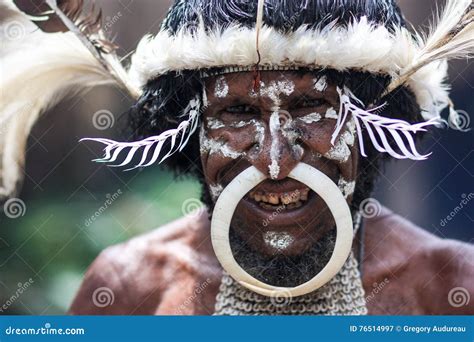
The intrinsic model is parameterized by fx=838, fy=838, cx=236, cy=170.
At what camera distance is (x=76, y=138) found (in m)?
4.31

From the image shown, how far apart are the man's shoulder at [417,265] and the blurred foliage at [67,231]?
995 mm

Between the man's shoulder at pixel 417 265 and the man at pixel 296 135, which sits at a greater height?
the man at pixel 296 135

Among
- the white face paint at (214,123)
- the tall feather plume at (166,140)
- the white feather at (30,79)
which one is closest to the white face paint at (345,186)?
the white face paint at (214,123)

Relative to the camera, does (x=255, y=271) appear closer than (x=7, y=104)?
Yes

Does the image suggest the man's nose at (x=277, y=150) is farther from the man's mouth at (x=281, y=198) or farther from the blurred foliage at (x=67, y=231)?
the blurred foliage at (x=67, y=231)

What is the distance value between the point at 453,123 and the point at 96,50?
1.82 metres

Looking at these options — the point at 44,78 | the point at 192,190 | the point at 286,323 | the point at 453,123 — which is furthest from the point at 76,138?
the point at 453,123

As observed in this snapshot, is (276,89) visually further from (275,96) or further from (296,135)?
(296,135)

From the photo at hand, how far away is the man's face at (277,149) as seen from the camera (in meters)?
3.67

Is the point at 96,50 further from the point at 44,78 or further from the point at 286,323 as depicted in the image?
the point at 286,323

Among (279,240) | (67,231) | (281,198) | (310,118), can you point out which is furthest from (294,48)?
(67,231)

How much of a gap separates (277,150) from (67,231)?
142cm

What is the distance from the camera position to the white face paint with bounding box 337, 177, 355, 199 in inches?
152

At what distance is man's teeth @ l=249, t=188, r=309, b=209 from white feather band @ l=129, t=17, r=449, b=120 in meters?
0.58
